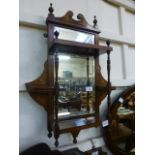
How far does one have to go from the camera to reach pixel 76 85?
3.73 feet

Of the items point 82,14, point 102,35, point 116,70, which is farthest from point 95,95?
point 82,14

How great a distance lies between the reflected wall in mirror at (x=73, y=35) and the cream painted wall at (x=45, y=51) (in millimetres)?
139

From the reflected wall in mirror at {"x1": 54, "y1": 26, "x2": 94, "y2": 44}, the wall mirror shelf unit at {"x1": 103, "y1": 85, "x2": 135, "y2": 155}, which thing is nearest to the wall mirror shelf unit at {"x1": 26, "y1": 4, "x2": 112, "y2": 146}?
the reflected wall in mirror at {"x1": 54, "y1": 26, "x2": 94, "y2": 44}

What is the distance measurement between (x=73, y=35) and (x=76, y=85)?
16.0 inches

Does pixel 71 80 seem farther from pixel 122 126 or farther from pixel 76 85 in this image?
pixel 122 126

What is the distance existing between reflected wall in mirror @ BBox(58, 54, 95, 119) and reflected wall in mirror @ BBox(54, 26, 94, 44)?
14 centimetres

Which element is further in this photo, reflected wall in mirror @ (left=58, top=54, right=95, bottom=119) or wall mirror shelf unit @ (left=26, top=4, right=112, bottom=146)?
reflected wall in mirror @ (left=58, top=54, right=95, bottom=119)

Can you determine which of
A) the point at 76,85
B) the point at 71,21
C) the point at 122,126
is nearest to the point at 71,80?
the point at 76,85

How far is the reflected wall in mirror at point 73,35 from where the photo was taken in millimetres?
1064

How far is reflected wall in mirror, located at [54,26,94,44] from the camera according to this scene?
1.06m

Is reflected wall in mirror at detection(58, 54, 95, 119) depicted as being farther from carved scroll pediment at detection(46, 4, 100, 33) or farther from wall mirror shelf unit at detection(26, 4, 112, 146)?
carved scroll pediment at detection(46, 4, 100, 33)

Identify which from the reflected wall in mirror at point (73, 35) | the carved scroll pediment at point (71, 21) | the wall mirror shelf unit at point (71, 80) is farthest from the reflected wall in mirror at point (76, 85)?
the carved scroll pediment at point (71, 21)
